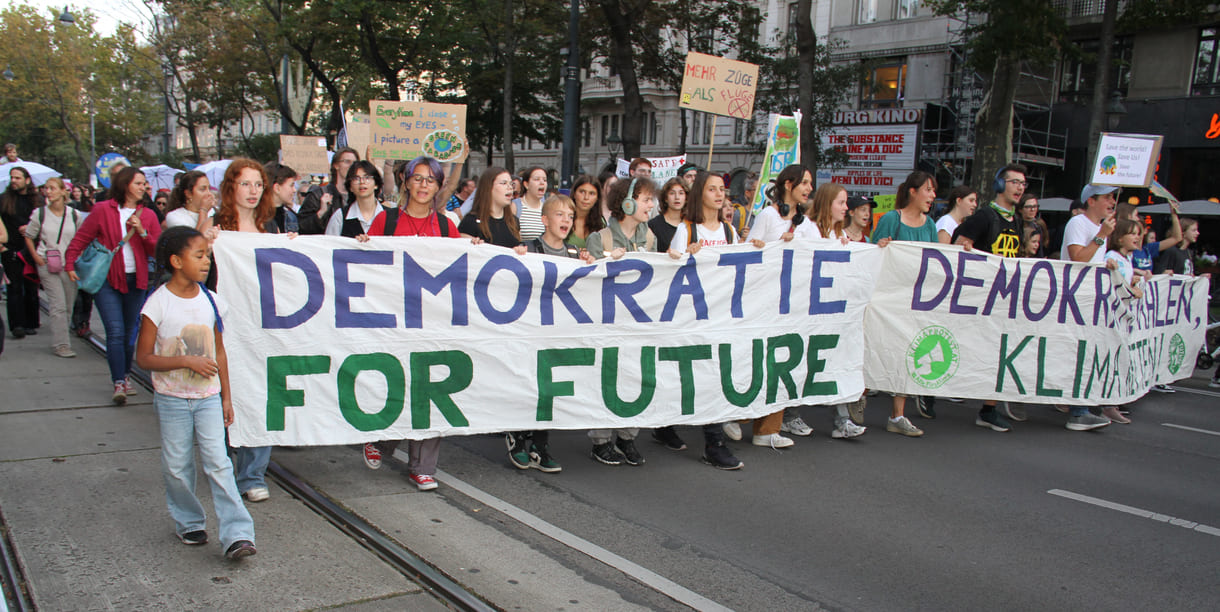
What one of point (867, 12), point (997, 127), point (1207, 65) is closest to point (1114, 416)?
point (997, 127)

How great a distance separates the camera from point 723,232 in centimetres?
634

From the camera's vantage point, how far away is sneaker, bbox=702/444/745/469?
19.2 ft

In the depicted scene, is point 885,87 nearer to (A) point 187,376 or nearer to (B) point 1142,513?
(B) point 1142,513

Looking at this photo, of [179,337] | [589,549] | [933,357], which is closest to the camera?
[179,337]

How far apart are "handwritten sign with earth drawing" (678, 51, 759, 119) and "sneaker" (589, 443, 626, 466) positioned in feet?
18.9

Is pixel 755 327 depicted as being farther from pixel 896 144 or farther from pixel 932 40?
pixel 932 40

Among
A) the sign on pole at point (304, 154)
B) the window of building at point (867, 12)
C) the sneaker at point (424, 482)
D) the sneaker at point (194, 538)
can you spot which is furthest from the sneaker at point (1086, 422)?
the window of building at point (867, 12)

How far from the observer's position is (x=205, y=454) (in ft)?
12.4

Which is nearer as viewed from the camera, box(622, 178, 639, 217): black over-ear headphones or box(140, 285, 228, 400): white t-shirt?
box(140, 285, 228, 400): white t-shirt

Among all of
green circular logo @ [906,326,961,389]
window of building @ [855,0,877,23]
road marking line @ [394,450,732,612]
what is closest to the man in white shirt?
green circular logo @ [906,326,961,389]

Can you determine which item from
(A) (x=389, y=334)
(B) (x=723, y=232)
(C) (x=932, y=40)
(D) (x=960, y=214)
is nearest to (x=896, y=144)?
(C) (x=932, y=40)

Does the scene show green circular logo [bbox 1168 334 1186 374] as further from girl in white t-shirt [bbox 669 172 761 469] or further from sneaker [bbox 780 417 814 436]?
girl in white t-shirt [bbox 669 172 761 469]

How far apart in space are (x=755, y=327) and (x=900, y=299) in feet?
4.83

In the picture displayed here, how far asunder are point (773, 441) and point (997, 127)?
51.4 ft
